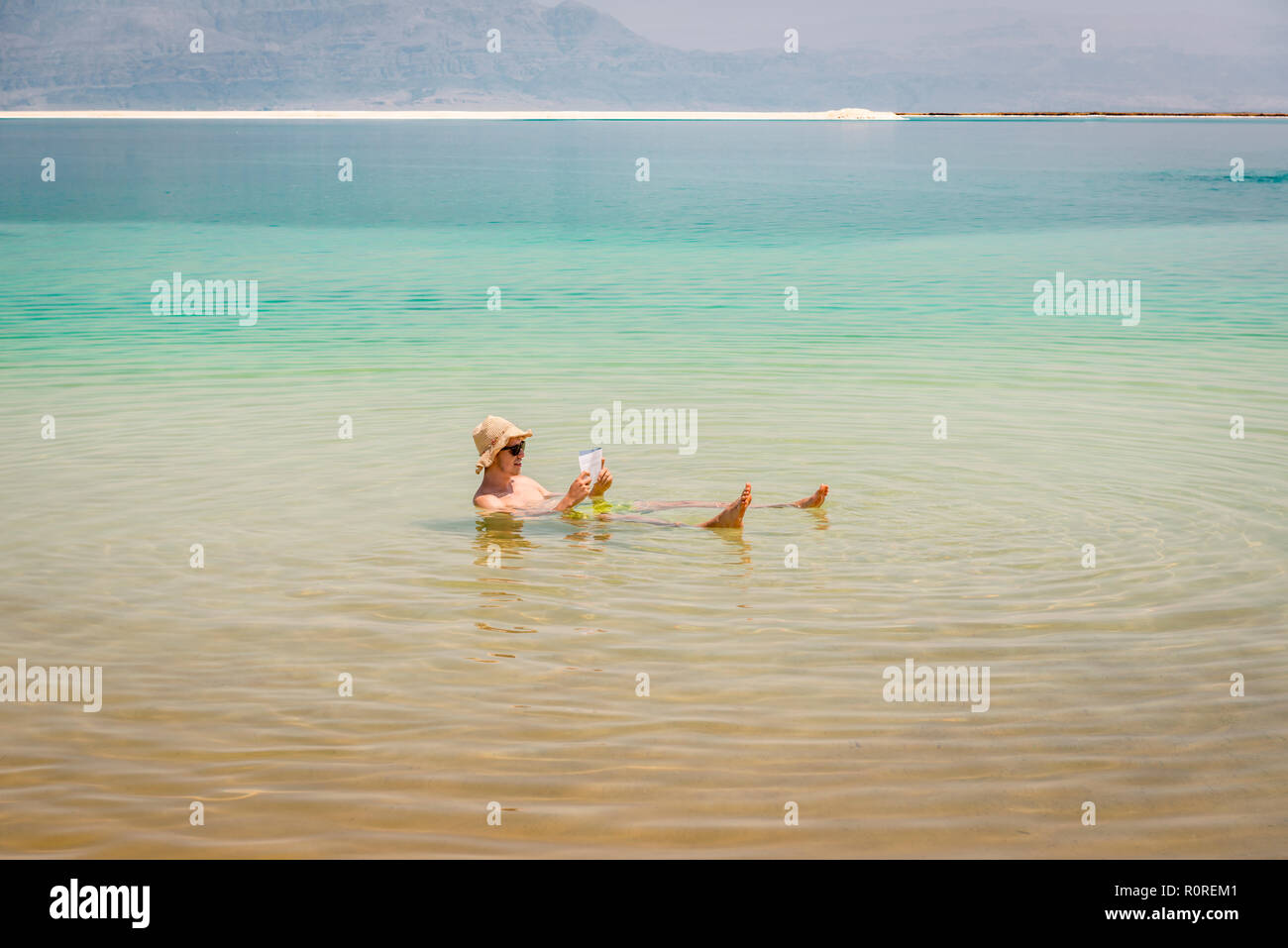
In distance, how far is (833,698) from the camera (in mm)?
6324

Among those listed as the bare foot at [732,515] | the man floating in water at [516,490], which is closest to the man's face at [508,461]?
the man floating in water at [516,490]

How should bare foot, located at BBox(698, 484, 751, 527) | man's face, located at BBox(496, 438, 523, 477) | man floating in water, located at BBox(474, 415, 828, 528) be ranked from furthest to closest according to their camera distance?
man's face, located at BBox(496, 438, 523, 477), man floating in water, located at BBox(474, 415, 828, 528), bare foot, located at BBox(698, 484, 751, 527)

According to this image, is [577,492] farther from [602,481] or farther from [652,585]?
[652,585]

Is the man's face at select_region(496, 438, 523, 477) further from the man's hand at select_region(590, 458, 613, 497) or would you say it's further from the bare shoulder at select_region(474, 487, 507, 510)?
the man's hand at select_region(590, 458, 613, 497)

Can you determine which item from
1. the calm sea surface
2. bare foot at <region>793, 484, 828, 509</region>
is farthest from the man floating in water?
the calm sea surface

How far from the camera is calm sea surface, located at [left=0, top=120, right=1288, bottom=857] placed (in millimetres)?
5328

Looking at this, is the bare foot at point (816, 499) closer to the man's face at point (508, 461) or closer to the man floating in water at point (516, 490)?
the man floating in water at point (516, 490)

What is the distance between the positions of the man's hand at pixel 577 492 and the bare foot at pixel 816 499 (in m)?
1.63

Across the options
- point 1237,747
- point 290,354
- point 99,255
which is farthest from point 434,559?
point 99,255

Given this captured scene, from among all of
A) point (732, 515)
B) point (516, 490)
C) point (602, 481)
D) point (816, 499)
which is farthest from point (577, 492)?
point (816, 499)

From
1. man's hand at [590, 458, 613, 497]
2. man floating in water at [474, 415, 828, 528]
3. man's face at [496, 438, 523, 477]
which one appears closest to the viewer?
man's hand at [590, 458, 613, 497]

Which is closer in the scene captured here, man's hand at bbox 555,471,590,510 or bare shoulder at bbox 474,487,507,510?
man's hand at bbox 555,471,590,510

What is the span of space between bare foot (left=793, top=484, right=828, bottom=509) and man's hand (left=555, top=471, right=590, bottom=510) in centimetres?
163
